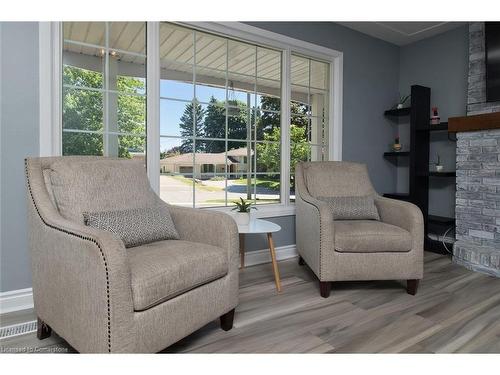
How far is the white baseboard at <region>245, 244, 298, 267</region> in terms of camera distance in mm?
2939

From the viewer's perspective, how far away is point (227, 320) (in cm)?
173

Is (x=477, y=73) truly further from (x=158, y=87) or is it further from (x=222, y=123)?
(x=158, y=87)

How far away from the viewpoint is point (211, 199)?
2.90m

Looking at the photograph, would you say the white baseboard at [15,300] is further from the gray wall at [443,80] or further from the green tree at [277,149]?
the gray wall at [443,80]

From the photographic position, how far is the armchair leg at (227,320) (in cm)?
173

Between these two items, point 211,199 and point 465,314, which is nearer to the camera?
point 465,314

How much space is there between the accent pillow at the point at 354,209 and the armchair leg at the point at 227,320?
4.07 feet

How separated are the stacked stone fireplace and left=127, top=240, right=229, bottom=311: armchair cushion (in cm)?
246

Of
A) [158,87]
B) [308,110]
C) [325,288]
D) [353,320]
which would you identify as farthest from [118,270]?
[308,110]

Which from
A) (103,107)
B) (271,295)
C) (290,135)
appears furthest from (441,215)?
(103,107)

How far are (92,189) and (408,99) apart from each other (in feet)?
12.1

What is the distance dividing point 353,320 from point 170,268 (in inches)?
44.2
